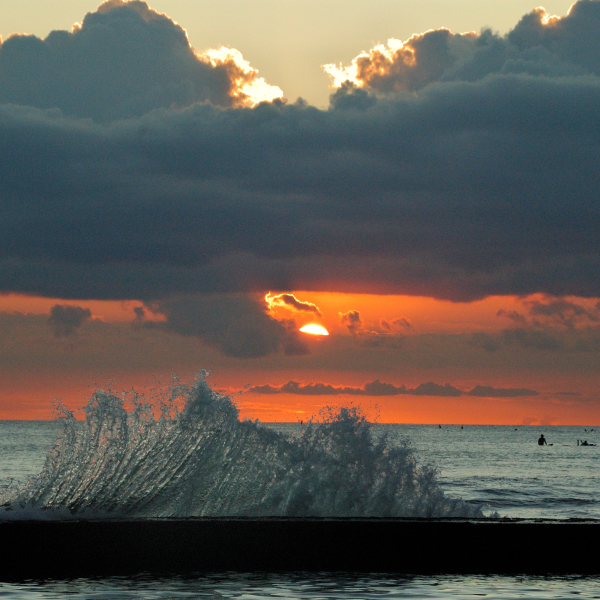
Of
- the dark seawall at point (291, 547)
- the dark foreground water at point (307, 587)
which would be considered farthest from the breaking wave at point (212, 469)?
the dark foreground water at point (307, 587)

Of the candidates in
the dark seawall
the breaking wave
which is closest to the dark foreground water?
the dark seawall

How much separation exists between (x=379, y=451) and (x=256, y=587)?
32.3 ft

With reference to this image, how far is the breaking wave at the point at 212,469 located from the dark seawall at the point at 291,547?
3.10 metres

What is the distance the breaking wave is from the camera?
851 inches

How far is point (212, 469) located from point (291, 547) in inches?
218

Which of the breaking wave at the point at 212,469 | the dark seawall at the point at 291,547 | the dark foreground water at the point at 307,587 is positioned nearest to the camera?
the dark foreground water at the point at 307,587

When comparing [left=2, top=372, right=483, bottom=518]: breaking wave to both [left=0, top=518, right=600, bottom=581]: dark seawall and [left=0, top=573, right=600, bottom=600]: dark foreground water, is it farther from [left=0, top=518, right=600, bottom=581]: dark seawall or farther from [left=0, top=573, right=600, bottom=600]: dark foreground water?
[left=0, top=573, right=600, bottom=600]: dark foreground water

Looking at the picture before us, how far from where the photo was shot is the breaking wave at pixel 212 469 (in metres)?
21.6

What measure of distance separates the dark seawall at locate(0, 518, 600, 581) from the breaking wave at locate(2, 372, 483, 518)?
3.10m

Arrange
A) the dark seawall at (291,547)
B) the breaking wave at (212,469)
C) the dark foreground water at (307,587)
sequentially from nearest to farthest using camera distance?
the dark foreground water at (307,587), the dark seawall at (291,547), the breaking wave at (212,469)

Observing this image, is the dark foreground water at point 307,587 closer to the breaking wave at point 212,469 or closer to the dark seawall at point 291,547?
the dark seawall at point 291,547

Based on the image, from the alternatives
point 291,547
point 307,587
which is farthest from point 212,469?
point 307,587

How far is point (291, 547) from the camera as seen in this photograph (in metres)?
17.2

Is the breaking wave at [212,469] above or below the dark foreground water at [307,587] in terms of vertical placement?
above
